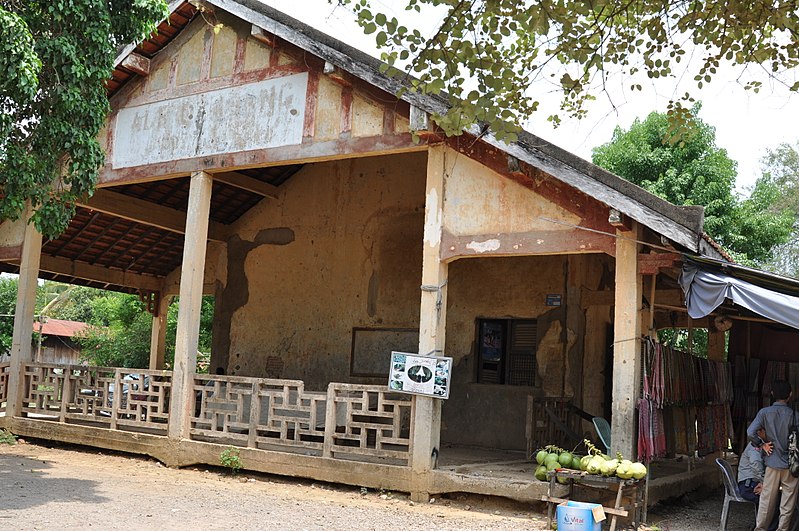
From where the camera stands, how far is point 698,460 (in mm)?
12258

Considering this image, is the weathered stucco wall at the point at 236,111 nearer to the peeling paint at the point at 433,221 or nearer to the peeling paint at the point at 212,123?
the peeling paint at the point at 212,123

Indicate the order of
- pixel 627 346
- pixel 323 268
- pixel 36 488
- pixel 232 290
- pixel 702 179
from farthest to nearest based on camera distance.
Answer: pixel 702 179 → pixel 232 290 → pixel 323 268 → pixel 36 488 → pixel 627 346

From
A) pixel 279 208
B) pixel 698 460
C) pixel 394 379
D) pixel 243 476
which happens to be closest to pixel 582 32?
pixel 394 379

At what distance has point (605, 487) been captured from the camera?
805 cm

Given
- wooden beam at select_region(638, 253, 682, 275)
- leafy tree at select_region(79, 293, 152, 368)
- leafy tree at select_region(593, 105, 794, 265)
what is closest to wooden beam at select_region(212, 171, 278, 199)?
wooden beam at select_region(638, 253, 682, 275)

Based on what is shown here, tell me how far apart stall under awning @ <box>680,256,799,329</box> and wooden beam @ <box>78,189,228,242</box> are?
8.71 m

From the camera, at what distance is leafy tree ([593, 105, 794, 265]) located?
58.9 ft

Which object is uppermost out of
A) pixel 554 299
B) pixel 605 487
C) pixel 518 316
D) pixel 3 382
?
pixel 554 299

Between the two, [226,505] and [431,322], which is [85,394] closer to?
[226,505]

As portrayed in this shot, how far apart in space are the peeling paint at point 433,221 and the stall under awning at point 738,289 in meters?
2.76

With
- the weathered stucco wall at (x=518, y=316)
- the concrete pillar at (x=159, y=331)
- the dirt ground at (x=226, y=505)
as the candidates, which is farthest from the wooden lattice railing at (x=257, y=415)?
the concrete pillar at (x=159, y=331)

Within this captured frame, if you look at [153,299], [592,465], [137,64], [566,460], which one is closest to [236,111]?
[137,64]

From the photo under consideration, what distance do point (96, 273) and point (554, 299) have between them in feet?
32.9

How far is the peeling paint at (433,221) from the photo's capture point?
9.62 meters
